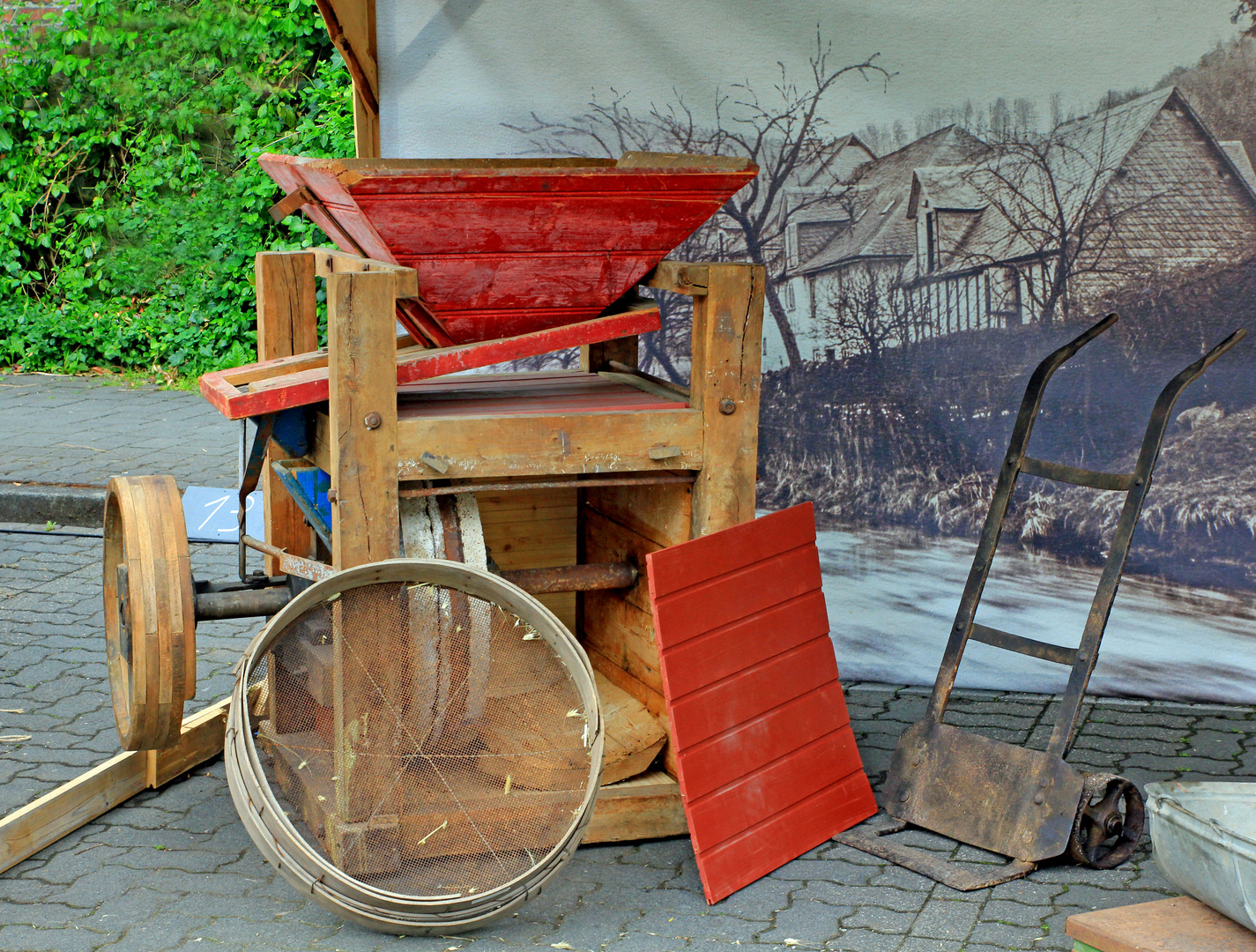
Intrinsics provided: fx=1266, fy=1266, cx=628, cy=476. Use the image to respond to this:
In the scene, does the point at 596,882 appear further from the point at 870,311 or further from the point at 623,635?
the point at 870,311

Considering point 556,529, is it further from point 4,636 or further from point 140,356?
point 140,356

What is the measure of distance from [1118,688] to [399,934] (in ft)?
10.5

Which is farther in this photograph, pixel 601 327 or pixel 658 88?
pixel 658 88

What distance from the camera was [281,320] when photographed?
4.35 metres

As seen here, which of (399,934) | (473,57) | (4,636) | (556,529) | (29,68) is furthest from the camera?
(29,68)

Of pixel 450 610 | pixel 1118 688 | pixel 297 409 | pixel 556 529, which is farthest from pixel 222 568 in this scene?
pixel 1118 688

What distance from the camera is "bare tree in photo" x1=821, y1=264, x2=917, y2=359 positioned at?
194 inches

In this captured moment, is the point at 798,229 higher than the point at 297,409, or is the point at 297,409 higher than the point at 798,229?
the point at 798,229

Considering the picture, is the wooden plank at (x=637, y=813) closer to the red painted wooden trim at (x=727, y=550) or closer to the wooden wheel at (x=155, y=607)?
the red painted wooden trim at (x=727, y=550)

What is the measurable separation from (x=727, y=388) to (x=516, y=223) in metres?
0.74

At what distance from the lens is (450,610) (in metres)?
3.22

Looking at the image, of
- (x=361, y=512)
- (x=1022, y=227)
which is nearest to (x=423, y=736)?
(x=361, y=512)

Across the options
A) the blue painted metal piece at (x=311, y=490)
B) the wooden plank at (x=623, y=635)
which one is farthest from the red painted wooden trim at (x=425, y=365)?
the wooden plank at (x=623, y=635)

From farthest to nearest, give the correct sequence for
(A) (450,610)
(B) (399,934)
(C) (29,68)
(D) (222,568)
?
(C) (29,68)
(D) (222,568)
(A) (450,610)
(B) (399,934)
